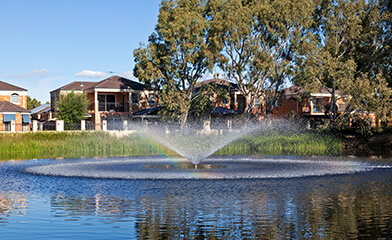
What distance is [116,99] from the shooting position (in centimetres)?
7125

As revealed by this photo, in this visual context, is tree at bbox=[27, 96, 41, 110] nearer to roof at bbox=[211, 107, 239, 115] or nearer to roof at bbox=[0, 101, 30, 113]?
roof at bbox=[0, 101, 30, 113]

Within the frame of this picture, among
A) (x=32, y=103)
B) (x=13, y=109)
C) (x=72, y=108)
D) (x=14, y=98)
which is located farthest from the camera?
(x=32, y=103)

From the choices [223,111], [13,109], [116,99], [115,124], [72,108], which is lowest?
[115,124]

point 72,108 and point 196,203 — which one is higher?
point 72,108

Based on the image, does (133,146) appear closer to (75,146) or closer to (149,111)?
(75,146)

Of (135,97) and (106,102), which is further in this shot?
(135,97)

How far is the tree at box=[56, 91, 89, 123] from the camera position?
65125mm

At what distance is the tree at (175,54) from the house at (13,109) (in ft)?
62.5

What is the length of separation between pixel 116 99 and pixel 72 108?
7.79 metres

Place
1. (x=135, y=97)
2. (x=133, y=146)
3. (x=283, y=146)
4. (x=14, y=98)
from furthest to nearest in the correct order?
(x=14, y=98) → (x=135, y=97) → (x=133, y=146) → (x=283, y=146)

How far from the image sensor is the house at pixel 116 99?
67938 mm

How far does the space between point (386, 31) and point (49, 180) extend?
134ft

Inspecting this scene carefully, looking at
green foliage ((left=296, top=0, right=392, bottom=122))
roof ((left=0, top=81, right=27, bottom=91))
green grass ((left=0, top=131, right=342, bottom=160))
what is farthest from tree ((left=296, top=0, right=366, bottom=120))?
roof ((left=0, top=81, right=27, bottom=91))

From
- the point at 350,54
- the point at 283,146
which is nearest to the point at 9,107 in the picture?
the point at 283,146
